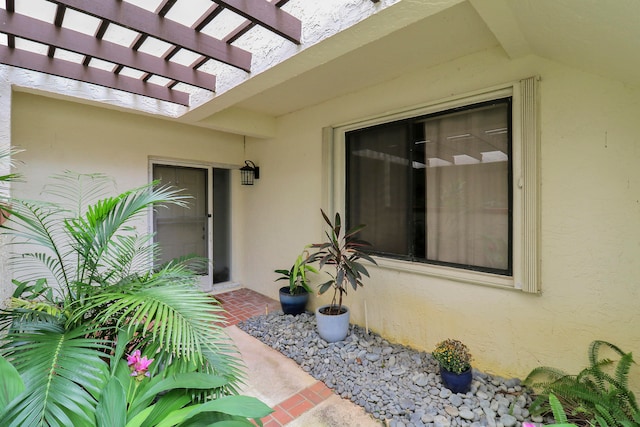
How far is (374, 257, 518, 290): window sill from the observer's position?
2.37m

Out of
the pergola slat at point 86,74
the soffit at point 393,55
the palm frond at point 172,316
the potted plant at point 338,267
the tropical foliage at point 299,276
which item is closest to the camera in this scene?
the palm frond at point 172,316

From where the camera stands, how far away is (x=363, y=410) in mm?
2119

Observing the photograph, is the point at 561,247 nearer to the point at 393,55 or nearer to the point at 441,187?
the point at 441,187

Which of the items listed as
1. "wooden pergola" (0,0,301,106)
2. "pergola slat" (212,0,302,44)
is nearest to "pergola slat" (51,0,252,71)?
"wooden pergola" (0,0,301,106)

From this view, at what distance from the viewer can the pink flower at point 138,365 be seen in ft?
4.37

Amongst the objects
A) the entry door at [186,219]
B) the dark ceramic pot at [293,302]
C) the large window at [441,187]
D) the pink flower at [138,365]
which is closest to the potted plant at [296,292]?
the dark ceramic pot at [293,302]

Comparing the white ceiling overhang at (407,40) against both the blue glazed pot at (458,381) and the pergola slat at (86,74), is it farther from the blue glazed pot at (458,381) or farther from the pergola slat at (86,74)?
the blue glazed pot at (458,381)

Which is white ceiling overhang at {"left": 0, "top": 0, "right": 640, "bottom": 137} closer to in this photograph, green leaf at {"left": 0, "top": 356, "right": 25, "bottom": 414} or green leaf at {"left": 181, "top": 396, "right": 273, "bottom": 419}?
green leaf at {"left": 0, "top": 356, "right": 25, "bottom": 414}

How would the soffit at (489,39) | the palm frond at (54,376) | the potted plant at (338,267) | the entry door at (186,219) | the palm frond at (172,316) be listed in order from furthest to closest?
Answer: 1. the entry door at (186,219)
2. the potted plant at (338,267)
3. the soffit at (489,39)
4. the palm frond at (172,316)
5. the palm frond at (54,376)

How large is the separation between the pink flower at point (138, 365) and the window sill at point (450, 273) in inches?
91.5

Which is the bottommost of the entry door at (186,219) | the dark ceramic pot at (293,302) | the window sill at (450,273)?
the dark ceramic pot at (293,302)

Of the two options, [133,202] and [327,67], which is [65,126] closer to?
[133,202]

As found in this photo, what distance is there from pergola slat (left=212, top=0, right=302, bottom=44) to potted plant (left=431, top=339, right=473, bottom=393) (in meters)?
2.64

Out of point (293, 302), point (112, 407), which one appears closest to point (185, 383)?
point (112, 407)
